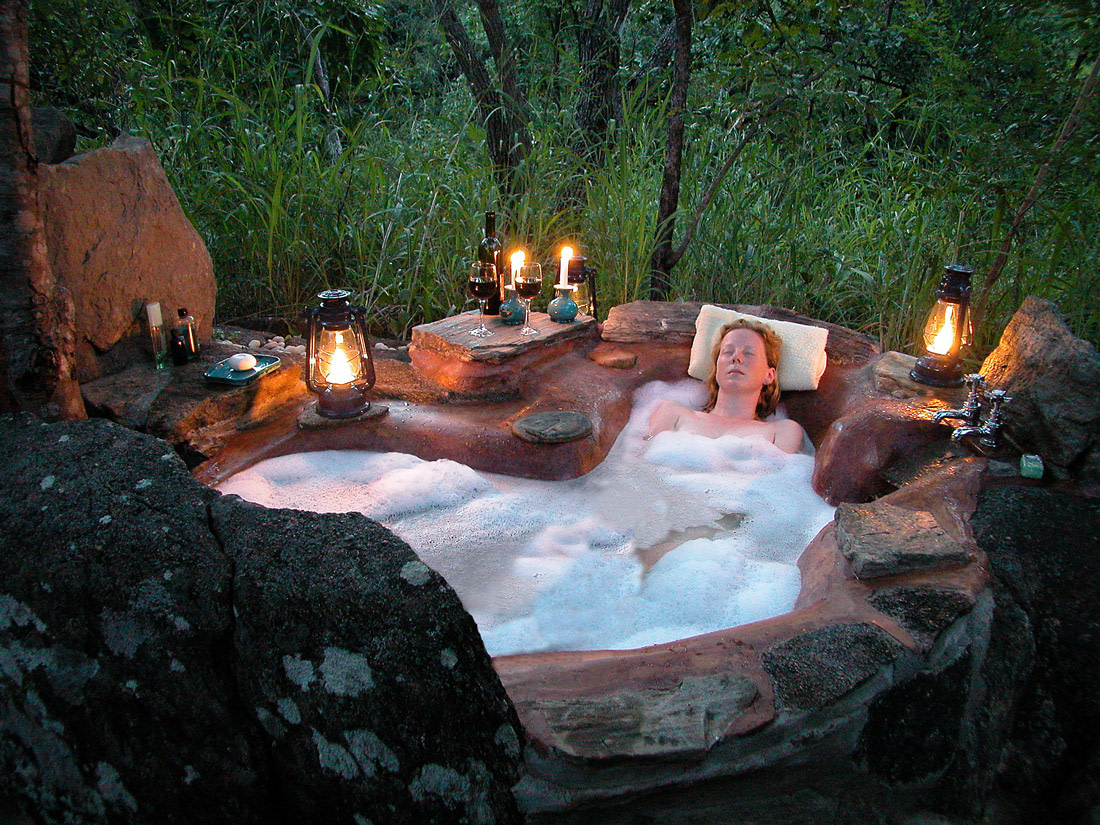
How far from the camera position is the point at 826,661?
173cm

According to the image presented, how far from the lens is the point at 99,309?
3.03 m

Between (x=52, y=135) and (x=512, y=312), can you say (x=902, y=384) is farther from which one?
(x=52, y=135)

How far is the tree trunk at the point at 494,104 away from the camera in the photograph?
4.96 meters

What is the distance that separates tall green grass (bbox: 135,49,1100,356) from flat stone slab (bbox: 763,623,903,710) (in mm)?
2913

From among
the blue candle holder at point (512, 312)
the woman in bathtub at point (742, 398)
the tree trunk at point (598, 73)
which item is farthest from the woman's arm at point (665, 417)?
the tree trunk at point (598, 73)

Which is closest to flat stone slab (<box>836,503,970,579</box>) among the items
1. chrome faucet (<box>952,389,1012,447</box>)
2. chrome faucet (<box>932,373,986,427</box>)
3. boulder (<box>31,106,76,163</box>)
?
chrome faucet (<box>952,389,1012,447</box>)

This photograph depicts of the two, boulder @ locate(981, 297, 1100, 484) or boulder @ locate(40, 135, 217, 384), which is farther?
boulder @ locate(40, 135, 217, 384)

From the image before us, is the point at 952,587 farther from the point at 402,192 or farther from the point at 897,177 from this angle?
the point at 897,177

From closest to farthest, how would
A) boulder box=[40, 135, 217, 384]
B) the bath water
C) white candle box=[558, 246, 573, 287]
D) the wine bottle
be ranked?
the bath water, boulder box=[40, 135, 217, 384], the wine bottle, white candle box=[558, 246, 573, 287]

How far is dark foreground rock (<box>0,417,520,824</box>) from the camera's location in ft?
4.56

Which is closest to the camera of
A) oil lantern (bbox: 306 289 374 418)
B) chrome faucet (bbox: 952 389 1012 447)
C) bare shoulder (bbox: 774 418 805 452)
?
chrome faucet (bbox: 952 389 1012 447)

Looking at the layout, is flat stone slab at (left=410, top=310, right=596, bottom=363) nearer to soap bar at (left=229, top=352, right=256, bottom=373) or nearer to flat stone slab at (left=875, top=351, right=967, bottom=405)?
soap bar at (left=229, top=352, right=256, bottom=373)

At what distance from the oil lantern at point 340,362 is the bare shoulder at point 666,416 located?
1.36m

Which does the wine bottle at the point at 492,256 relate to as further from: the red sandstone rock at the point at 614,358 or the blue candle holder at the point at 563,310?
the red sandstone rock at the point at 614,358
